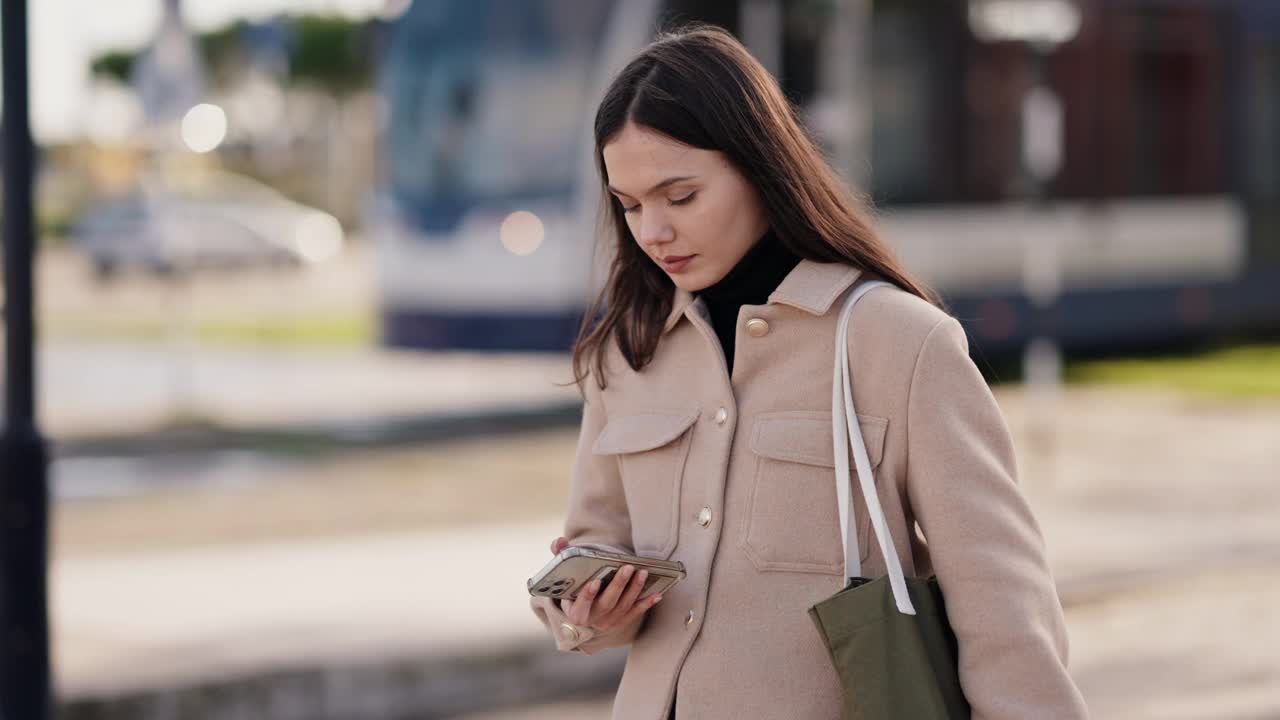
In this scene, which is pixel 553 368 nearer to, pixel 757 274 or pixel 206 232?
pixel 757 274

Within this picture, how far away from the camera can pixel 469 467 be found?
35.8 feet

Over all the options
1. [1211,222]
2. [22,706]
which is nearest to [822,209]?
[22,706]

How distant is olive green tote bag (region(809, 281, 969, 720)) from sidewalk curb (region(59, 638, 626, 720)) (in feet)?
11.7

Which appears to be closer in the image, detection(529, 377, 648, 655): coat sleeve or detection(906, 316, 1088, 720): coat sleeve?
detection(906, 316, 1088, 720): coat sleeve

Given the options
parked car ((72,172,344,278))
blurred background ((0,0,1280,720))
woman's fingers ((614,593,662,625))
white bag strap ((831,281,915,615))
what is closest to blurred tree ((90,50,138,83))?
parked car ((72,172,344,278))

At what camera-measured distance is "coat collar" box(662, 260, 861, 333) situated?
2.26m

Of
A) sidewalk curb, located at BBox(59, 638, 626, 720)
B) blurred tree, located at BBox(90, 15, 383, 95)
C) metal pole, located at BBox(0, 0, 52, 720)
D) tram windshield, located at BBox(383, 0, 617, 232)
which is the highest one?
blurred tree, located at BBox(90, 15, 383, 95)

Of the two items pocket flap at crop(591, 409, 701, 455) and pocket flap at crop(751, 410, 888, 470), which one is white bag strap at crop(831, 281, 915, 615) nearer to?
pocket flap at crop(751, 410, 888, 470)

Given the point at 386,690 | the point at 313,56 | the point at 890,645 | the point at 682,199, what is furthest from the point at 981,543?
the point at 313,56

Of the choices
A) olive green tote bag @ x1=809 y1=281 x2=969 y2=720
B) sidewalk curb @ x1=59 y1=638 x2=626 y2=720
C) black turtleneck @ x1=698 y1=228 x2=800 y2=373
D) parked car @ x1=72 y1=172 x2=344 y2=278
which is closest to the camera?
olive green tote bag @ x1=809 y1=281 x2=969 y2=720

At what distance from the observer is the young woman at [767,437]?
217cm

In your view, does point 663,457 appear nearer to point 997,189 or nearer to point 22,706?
point 22,706

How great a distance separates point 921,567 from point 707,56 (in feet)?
2.04

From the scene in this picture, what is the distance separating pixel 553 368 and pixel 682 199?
40.4 ft
